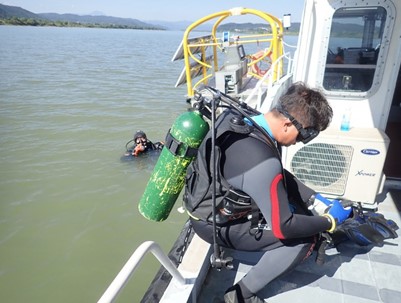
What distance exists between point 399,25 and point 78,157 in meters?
5.82

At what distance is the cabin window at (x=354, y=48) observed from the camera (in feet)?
10.5

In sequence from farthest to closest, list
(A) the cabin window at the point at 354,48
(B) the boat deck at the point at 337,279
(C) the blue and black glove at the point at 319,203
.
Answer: (A) the cabin window at the point at 354,48 → (C) the blue and black glove at the point at 319,203 → (B) the boat deck at the point at 337,279

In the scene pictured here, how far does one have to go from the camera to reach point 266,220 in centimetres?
167

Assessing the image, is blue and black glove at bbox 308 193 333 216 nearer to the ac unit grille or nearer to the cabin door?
the ac unit grille

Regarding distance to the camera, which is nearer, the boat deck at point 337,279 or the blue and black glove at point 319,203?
the boat deck at point 337,279

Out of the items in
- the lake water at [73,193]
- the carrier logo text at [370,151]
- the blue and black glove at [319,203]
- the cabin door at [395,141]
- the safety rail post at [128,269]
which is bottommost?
the lake water at [73,193]

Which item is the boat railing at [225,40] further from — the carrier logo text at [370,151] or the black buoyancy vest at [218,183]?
the black buoyancy vest at [218,183]

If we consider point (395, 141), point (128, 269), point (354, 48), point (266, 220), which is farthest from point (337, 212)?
point (395, 141)

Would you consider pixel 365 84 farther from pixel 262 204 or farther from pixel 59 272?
pixel 59 272

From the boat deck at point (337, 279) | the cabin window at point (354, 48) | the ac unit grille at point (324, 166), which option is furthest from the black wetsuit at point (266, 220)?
the cabin window at point (354, 48)

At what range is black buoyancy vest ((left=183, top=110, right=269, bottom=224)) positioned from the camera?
5.32 feet

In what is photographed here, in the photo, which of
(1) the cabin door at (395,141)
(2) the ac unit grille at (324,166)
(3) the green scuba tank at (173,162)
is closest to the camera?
(3) the green scuba tank at (173,162)

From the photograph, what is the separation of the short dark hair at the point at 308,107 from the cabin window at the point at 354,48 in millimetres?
2006

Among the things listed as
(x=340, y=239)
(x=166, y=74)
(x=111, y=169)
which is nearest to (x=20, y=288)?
(x=111, y=169)
